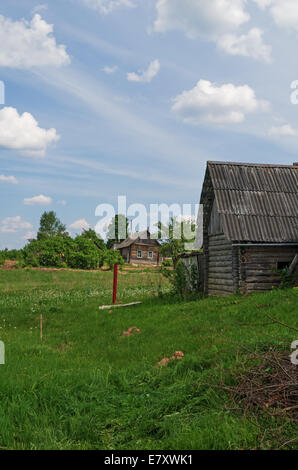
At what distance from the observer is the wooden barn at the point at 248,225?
53.8ft

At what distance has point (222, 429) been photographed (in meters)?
4.55

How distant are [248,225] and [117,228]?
59.7 m

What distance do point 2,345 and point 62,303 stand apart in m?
9.54

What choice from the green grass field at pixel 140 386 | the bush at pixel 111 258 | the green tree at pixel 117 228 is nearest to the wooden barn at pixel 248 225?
the green grass field at pixel 140 386

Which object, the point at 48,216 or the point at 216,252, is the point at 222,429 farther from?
the point at 48,216

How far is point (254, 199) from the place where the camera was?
704 inches

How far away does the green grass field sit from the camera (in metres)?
4.71

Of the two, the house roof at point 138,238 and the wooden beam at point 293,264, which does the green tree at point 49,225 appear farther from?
the wooden beam at point 293,264

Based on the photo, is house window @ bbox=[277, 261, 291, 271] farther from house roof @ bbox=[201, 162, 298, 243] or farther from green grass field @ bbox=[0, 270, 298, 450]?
green grass field @ bbox=[0, 270, 298, 450]

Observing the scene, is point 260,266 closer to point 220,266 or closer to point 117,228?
point 220,266

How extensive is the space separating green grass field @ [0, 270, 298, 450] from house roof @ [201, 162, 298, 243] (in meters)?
4.85

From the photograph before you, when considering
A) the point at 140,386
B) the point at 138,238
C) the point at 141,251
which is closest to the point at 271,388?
the point at 140,386

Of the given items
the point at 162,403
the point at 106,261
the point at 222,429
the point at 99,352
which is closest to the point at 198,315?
the point at 99,352

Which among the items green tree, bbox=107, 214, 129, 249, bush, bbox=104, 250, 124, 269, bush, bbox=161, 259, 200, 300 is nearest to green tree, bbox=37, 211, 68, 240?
green tree, bbox=107, 214, 129, 249
